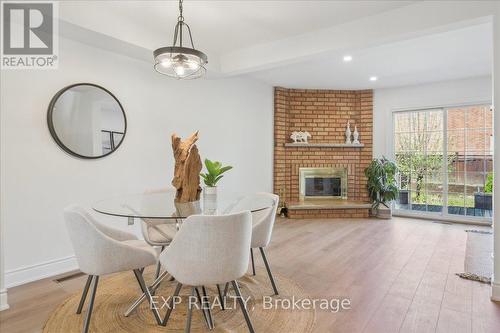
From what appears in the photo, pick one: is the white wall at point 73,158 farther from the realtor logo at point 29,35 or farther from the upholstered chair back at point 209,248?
the upholstered chair back at point 209,248

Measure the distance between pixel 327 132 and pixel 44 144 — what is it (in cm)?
478

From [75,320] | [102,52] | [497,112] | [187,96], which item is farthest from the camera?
[187,96]

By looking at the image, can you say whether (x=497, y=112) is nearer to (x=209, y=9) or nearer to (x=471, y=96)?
(x=209, y=9)

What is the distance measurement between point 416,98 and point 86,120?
18.1 feet

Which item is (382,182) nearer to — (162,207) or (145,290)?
(162,207)

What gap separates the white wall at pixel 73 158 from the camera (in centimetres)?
264

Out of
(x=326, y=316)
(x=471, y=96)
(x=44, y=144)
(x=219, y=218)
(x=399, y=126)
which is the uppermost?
(x=471, y=96)

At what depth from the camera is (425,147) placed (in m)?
5.68

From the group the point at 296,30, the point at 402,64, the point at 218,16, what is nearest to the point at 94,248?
the point at 218,16

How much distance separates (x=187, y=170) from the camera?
244 centimetres

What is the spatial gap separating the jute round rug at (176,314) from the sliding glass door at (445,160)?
14.1 feet

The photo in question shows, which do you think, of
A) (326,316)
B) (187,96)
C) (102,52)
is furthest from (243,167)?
(326,316)

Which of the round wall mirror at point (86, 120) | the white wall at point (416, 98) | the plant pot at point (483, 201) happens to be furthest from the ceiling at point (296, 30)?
the plant pot at point (483, 201)

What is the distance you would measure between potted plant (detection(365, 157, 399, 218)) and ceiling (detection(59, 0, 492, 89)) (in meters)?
1.86
